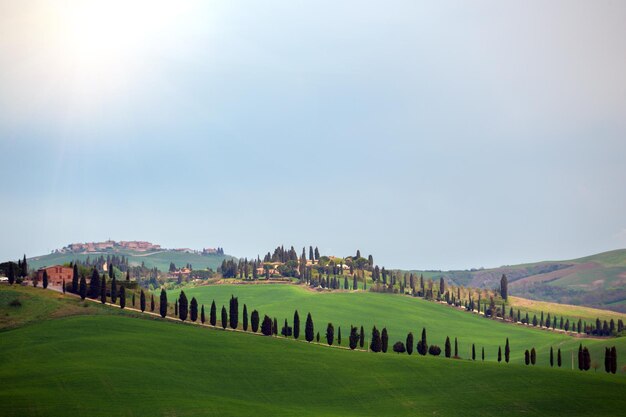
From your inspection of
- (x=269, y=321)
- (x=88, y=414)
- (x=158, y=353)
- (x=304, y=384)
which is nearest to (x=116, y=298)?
(x=269, y=321)

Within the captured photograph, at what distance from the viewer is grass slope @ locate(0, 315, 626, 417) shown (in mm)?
96812

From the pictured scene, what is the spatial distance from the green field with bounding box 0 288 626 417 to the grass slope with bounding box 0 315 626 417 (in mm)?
151

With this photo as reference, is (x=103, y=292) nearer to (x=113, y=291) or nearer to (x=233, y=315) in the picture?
(x=113, y=291)

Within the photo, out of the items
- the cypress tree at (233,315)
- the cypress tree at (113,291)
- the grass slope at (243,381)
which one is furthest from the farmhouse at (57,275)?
the cypress tree at (233,315)

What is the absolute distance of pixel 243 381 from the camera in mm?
113812

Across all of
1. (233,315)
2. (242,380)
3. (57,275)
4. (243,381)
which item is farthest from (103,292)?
(243,381)

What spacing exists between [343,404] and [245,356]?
24.8 metres

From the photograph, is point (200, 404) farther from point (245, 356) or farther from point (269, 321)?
point (269, 321)

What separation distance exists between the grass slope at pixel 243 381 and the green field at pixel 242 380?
0.50 ft

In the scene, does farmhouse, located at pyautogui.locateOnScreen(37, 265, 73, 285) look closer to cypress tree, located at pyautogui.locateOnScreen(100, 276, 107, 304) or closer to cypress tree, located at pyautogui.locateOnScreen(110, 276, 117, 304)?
cypress tree, located at pyautogui.locateOnScreen(100, 276, 107, 304)

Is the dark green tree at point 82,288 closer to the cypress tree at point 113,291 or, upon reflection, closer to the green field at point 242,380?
the cypress tree at point 113,291

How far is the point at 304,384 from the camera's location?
376 ft

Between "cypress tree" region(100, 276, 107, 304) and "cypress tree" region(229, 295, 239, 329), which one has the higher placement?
"cypress tree" region(100, 276, 107, 304)

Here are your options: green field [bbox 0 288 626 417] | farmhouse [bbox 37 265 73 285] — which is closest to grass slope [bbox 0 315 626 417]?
green field [bbox 0 288 626 417]
